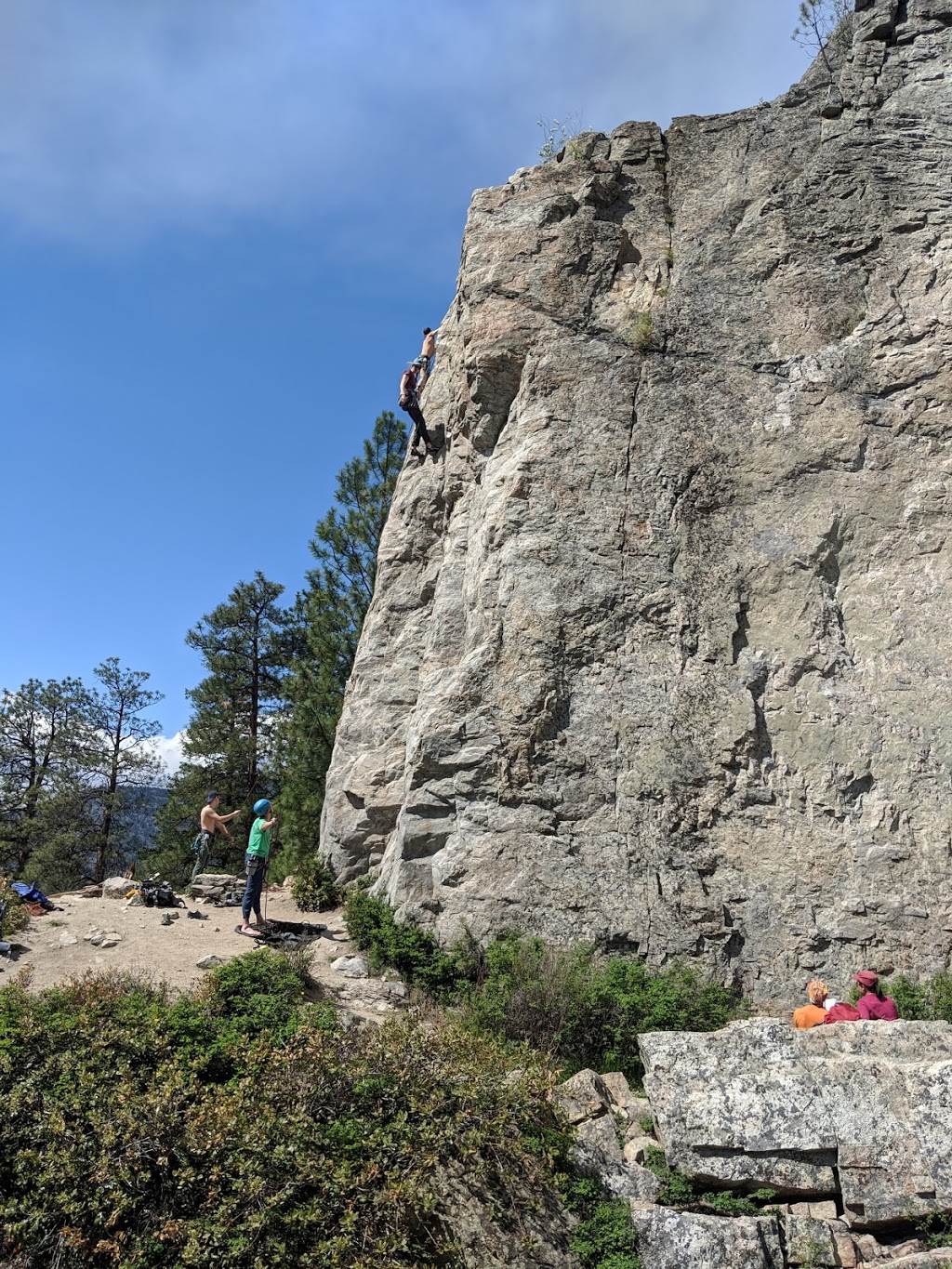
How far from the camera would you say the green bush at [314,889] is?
1371 cm

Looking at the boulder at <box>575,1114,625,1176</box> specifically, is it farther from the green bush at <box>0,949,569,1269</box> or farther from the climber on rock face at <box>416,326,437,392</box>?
the climber on rock face at <box>416,326,437,392</box>

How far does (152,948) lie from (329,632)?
11.1 m

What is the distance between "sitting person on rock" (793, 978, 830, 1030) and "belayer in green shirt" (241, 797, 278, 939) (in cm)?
644

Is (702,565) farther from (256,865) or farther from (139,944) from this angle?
(139,944)

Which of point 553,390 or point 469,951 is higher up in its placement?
point 553,390

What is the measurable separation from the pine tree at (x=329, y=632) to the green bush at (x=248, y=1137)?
1059cm

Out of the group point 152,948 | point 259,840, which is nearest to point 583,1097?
point 259,840

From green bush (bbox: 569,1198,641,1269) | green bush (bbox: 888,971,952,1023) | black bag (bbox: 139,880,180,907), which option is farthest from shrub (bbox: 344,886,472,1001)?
green bush (bbox: 888,971,952,1023)

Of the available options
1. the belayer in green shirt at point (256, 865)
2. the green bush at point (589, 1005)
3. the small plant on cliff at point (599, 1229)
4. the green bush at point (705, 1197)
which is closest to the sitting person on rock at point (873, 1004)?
the green bush at point (589, 1005)

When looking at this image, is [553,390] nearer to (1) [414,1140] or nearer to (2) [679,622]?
(2) [679,622]

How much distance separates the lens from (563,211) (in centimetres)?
1466

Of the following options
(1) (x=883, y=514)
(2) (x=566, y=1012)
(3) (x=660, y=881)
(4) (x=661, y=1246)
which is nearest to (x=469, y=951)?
(2) (x=566, y=1012)

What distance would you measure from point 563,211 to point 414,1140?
13.9 meters

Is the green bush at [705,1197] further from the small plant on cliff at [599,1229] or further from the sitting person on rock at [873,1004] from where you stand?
the sitting person on rock at [873,1004]
